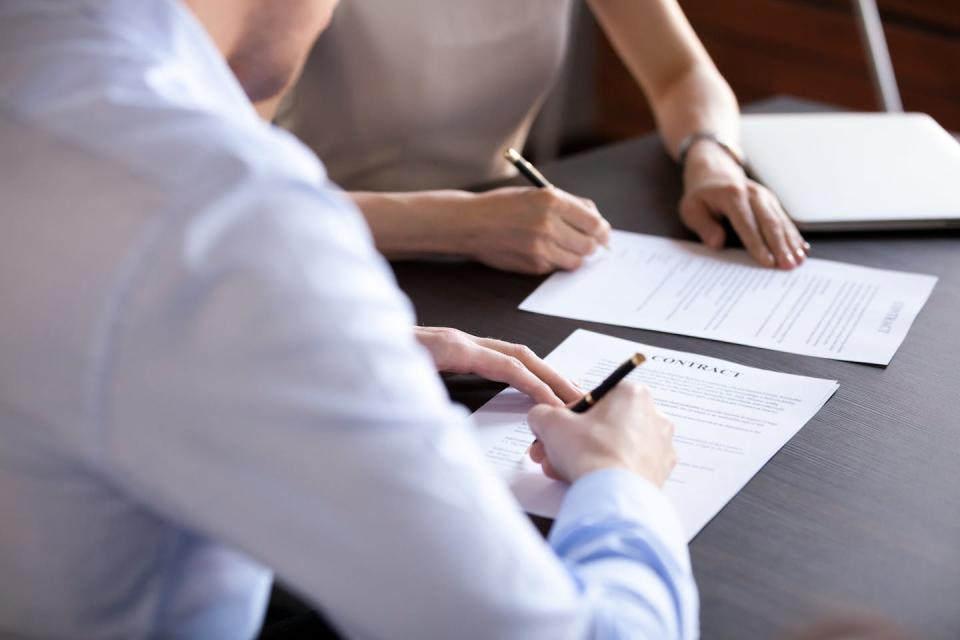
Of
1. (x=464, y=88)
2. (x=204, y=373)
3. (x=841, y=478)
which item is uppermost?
(x=204, y=373)

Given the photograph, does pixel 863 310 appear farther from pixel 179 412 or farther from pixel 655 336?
pixel 179 412

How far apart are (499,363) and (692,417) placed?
0.58 feet

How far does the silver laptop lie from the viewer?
4.49ft

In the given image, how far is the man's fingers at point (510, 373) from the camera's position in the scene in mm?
1007

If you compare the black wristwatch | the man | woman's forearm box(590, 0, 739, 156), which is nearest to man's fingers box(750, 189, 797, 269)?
the black wristwatch

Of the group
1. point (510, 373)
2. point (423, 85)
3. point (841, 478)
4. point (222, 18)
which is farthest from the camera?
point (423, 85)

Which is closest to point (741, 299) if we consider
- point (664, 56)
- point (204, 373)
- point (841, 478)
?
point (841, 478)

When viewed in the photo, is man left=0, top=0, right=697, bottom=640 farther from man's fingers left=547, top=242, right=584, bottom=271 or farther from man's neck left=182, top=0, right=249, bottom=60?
man's fingers left=547, top=242, right=584, bottom=271

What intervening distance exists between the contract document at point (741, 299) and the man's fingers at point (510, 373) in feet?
0.60

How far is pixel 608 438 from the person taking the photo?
855 mm

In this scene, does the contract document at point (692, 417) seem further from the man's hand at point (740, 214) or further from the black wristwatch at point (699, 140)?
the black wristwatch at point (699, 140)

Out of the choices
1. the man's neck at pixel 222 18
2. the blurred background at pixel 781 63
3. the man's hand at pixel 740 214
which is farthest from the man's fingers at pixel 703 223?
the blurred background at pixel 781 63

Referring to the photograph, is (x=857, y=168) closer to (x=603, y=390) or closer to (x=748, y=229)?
(x=748, y=229)

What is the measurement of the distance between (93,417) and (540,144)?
3.62m
